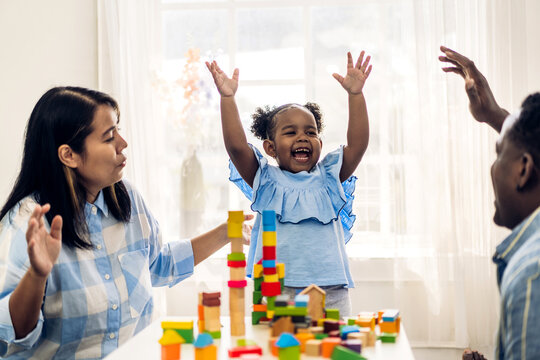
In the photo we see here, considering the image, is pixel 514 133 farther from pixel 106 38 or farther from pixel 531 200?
pixel 106 38

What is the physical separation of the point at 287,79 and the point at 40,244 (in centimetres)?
201

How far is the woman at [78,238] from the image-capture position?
4.74 feet

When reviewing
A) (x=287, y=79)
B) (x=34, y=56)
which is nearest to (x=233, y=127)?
(x=287, y=79)

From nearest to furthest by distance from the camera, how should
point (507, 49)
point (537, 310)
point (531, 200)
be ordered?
point (537, 310), point (531, 200), point (507, 49)

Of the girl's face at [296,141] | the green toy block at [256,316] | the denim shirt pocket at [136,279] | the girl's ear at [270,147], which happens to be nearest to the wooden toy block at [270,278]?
the green toy block at [256,316]

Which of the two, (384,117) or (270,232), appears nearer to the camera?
(270,232)

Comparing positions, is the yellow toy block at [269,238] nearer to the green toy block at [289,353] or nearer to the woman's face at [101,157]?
the green toy block at [289,353]

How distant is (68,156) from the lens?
5.35ft

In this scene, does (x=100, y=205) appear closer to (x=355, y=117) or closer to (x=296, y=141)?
(x=296, y=141)

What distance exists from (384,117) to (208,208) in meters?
0.97

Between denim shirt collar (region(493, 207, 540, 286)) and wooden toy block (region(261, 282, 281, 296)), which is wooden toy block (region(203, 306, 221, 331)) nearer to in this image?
wooden toy block (region(261, 282, 281, 296))

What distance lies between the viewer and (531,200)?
1096 millimetres

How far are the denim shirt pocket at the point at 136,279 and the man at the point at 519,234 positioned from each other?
0.86 m

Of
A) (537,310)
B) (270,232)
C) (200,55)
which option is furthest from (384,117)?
(537,310)
